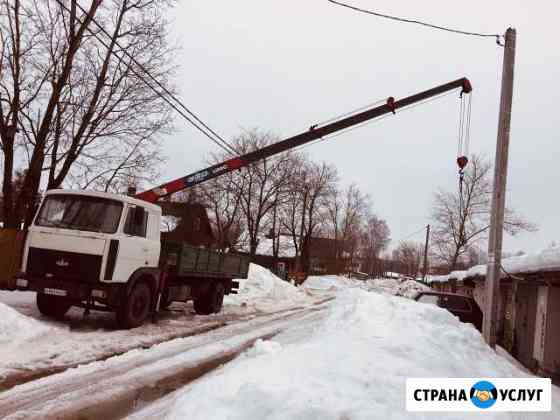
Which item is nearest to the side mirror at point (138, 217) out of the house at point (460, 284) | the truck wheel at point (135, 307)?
the truck wheel at point (135, 307)

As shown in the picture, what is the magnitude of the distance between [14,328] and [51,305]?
230 centimetres

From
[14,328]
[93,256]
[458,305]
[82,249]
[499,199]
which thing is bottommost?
[14,328]

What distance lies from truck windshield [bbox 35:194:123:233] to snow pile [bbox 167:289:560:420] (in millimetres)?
4157

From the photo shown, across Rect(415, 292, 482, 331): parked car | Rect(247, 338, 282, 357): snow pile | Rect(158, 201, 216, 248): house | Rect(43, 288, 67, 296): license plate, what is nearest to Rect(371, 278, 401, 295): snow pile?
Rect(415, 292, 482, 331): parked car

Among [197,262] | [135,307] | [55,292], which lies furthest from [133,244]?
[197,262]

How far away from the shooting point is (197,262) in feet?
41.4

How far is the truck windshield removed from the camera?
9.33 m

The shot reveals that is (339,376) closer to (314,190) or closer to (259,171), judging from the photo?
(259,171)

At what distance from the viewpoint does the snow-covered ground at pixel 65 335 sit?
6.61m

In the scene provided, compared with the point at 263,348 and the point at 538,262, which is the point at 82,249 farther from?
the point at 538,262

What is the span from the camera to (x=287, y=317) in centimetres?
1495

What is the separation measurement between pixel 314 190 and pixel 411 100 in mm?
40190

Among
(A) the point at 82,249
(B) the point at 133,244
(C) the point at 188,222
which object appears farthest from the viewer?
(C) the point at 188,222

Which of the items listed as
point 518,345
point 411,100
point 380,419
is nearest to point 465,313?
point 518,345
